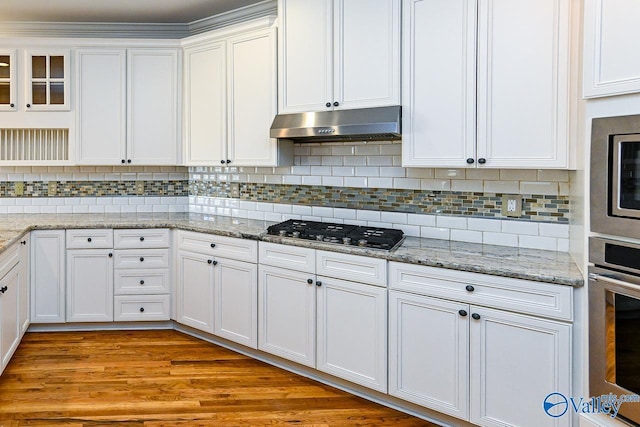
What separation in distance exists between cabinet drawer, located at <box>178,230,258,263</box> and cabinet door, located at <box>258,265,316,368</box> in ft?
0.49

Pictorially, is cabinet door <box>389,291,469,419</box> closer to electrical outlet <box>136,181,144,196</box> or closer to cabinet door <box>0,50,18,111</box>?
electrical outlet <box>136,181,144,196</box>

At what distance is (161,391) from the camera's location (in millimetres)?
2785

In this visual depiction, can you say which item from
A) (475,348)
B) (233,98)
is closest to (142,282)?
(233,98)

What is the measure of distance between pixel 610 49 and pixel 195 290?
2881 millimetres

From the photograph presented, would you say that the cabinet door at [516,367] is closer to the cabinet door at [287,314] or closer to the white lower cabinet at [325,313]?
the white lower cabinet at [325,313]

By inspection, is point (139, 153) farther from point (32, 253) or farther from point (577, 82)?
point (577, 82)

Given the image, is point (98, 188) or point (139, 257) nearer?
point (139, 257)

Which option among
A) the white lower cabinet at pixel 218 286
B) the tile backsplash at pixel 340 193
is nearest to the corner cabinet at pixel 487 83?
the tile backsplash at pixel 340 193

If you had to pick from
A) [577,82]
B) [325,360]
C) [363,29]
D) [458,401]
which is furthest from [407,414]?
[363,29]

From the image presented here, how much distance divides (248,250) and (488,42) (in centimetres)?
185

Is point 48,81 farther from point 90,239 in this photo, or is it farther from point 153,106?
point 90,239

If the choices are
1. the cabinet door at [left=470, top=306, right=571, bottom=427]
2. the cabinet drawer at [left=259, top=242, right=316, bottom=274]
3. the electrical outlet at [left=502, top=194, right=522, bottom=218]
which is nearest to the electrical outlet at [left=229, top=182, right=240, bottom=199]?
the cabinet drawer at [left=259, top=242, right=316, bottom=274]

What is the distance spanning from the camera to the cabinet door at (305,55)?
9.75ft

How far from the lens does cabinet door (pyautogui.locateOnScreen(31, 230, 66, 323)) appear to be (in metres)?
3.61
